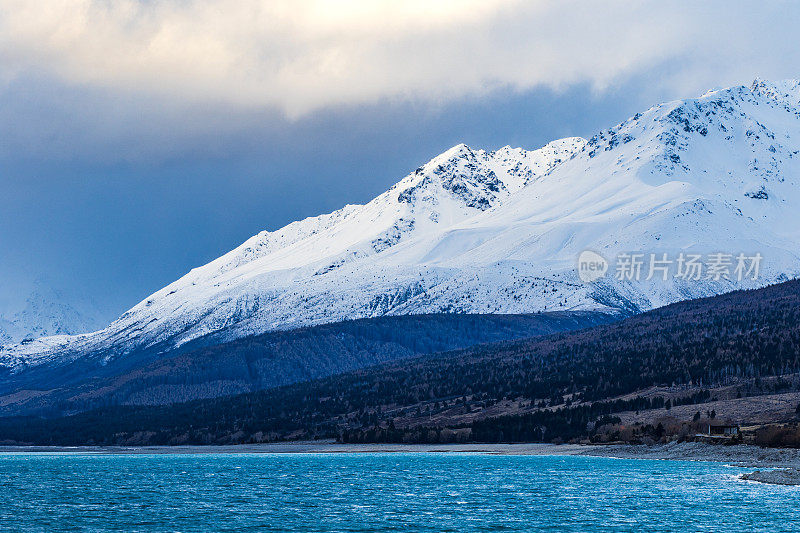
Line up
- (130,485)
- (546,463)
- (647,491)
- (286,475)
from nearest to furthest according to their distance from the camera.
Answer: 1. (647,491)
2. (130,485)
3. (286,475)
4. (546,463)

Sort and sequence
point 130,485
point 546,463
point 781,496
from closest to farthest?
point 781,496 < point 130,485 < point 546,463

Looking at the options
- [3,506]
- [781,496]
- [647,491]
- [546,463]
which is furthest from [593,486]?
[3,506]

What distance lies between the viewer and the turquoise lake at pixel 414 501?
110188 millimetres

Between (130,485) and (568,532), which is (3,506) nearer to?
(130,485)

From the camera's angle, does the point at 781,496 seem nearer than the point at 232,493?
Yes

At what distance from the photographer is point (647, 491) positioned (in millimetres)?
136000

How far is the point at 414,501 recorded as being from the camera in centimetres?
13262

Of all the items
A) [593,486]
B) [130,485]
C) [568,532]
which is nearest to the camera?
[568,532]

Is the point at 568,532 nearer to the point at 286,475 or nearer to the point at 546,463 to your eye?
the point at 286,475

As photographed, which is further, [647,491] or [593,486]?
[593,486]

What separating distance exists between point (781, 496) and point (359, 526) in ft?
154

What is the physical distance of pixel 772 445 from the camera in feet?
612

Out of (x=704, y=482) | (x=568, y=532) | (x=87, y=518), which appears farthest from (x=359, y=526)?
(x=704, y=482)

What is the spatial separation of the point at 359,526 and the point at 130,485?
204 ft
